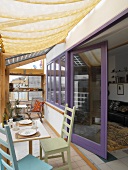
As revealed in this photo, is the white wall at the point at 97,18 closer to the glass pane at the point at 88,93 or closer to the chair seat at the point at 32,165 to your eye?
the glass pane at the point at 88,93

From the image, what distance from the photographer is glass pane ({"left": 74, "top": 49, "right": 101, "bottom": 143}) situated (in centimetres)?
256

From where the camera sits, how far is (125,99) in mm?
4902

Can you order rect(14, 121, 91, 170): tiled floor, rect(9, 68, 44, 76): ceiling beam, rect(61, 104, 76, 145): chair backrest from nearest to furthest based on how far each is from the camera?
1. rect(61, 104, 76, 145): chair backrest
2. rect(14, 121, 91, 170): tiled floor
3. rect(9, 68, 44, 76): ceiling beam

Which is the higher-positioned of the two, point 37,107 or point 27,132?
point 27,132

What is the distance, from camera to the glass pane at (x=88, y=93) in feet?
8.40

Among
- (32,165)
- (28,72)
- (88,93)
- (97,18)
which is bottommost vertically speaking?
(32,165)

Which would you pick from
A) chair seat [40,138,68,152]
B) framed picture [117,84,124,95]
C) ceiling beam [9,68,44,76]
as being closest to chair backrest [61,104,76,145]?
chair seat [40,138,68,152]

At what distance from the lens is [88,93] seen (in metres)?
2.86

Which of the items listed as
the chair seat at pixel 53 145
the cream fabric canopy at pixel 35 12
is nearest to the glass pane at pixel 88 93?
the chair seat at pixel 53 145

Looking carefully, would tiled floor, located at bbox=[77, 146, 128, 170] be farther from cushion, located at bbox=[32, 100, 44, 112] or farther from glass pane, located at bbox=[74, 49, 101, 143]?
cushion, located at bbox=[32, 100, 44, 112]

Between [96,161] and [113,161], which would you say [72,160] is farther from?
[113,161]

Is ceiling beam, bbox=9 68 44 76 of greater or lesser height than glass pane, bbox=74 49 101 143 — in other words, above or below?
above

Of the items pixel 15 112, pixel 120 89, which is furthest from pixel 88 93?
pixel 120 89

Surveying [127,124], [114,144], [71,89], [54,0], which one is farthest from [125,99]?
[54,0]
